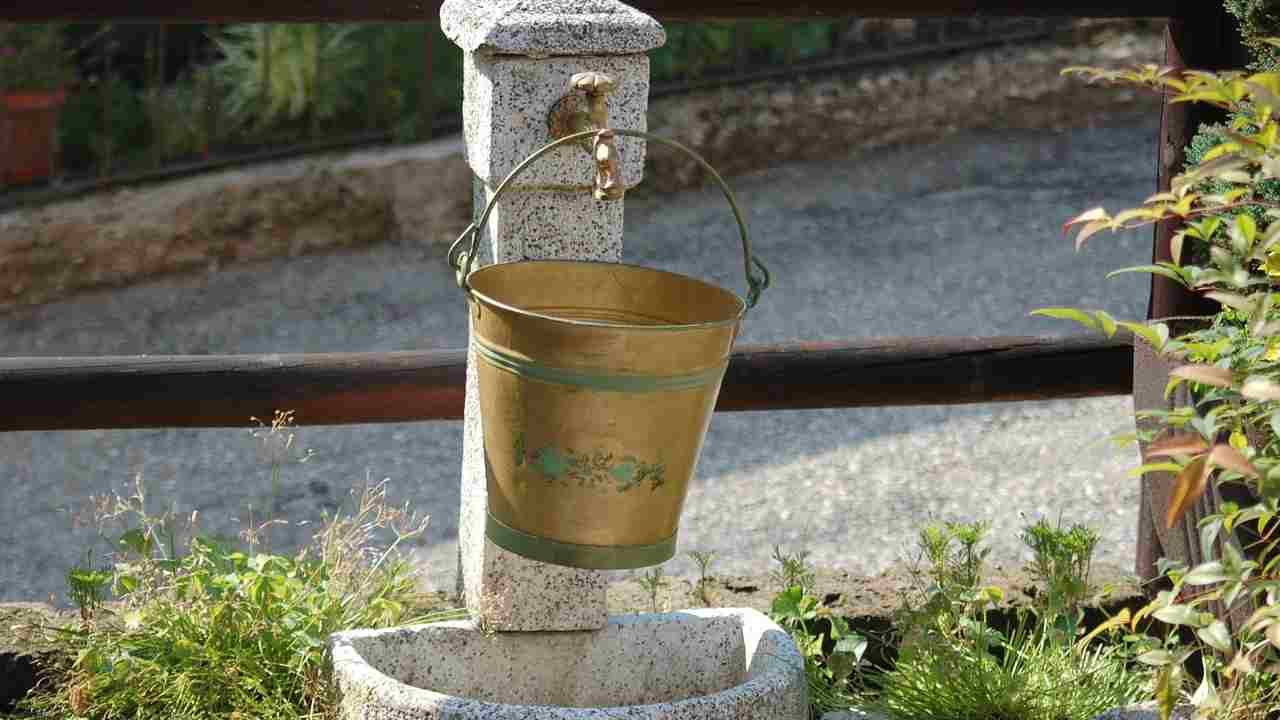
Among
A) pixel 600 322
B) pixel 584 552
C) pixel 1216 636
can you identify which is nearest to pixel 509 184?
pixel 600 322

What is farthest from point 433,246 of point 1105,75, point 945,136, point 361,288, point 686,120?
point 1105,75

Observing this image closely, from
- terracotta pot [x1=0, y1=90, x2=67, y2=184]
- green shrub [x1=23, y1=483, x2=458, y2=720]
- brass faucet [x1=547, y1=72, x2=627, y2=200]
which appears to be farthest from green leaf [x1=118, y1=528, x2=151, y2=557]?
terracotta pot [x1=0, y1=90, x2=67, y2=184]

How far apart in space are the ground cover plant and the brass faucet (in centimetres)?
66

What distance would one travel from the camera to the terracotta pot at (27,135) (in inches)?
274

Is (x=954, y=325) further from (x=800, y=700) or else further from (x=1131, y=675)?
(x=800, y=700)

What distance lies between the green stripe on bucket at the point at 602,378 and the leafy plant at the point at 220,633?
1.94 feet

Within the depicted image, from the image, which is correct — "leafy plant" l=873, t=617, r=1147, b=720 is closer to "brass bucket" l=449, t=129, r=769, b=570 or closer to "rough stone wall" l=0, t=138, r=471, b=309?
"brass bucket" l=449, t=129, r=769, b=570

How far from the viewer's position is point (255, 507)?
506 centimetres

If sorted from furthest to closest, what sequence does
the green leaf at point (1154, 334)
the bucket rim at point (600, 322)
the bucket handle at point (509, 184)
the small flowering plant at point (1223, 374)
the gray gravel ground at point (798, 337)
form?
the gray gravel ground at point (798, 337)
the bucket handle at point (509, 184)
the bucket rim at point (600, 322)
the green leaf at point (1154, 334)
the small flowering plant at point (1223, 374)

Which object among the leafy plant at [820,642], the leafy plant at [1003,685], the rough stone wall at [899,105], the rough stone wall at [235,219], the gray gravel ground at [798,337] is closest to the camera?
A: the leafy plant at [1003,685]

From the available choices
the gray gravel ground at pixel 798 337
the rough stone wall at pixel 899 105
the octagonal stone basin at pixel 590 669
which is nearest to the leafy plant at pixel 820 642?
the octagonal stone basin at pixel 590 669

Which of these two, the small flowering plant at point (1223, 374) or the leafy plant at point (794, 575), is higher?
the small flowering plant at point (1223, 374)

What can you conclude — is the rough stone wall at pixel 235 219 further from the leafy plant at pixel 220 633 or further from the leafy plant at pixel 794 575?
→ the leafy plant at pixel 794 575

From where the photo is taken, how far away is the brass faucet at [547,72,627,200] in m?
2.38
